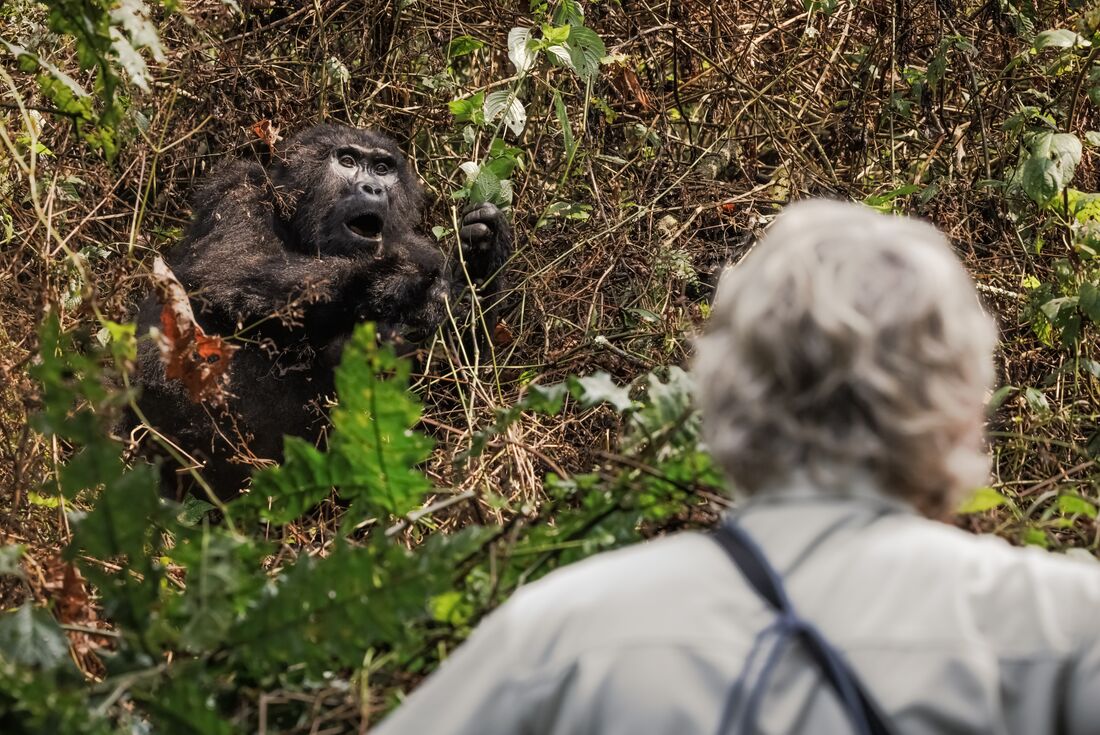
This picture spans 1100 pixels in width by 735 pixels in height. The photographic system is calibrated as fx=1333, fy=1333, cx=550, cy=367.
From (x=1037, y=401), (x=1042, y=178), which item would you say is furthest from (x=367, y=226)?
(x=1037, y=401)

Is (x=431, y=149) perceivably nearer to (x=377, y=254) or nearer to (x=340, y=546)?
(x=377, y=254)

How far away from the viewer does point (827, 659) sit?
1.30 metres

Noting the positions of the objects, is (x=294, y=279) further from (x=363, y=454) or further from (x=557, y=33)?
(x=363, y=454)

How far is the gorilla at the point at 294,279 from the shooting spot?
470 centimetres

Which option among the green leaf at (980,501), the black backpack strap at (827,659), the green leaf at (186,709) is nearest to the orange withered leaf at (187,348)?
the green leaf at (186,709)

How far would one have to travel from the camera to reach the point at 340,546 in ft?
6.58

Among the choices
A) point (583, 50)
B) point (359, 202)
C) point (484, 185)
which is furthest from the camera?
point (359, 202)

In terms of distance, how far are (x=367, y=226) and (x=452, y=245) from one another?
55 centimetres

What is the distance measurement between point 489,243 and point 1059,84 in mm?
2138

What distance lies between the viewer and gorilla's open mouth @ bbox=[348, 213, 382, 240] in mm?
5289

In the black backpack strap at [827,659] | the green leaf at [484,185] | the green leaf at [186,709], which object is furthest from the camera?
the green leaf at [484,185]

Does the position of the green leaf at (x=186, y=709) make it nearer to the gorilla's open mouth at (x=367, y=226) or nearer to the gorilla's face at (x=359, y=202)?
the gorilla's face at (x=359, y=202)

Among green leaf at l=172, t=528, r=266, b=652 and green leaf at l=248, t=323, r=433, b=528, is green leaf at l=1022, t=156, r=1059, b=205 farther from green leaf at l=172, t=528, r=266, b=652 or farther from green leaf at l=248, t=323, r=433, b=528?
green leaf at l=172, t=528, r=266, b=652

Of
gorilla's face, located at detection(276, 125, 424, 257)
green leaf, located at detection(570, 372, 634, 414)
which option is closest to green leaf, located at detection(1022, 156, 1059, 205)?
green leaf, located at detection(570, 372, 634, 414)
